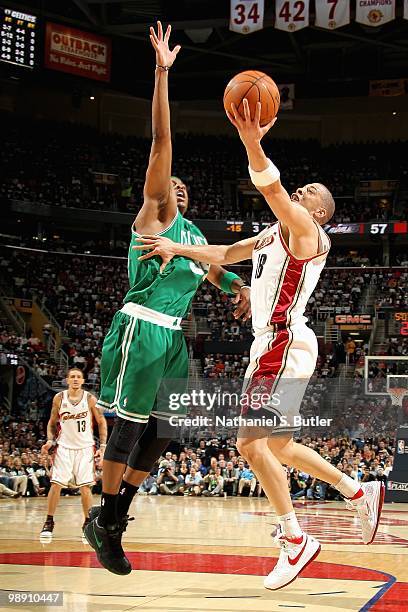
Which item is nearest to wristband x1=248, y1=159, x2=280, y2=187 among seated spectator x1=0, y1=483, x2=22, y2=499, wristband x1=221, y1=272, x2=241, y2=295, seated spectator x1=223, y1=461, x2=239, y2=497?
wristband x1=221, y1=272, x2=241, y2=295

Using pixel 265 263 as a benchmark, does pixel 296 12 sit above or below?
above

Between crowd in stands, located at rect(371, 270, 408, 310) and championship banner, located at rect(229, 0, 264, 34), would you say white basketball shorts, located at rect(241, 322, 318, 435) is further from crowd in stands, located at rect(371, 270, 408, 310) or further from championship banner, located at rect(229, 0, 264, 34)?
crowd in stands, located at rect(371, 270, 408, 310)

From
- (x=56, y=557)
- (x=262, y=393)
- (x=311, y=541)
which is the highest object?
(x=262, y=393)

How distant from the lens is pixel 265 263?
5.40 metres

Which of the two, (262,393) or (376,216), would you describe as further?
(376,216)

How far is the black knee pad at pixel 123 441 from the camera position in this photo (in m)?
5.11

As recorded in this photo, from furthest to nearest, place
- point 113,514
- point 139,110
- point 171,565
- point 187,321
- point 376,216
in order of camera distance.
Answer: point 139,110, point 376,216, point 187,321, point 171,565, point 113,514

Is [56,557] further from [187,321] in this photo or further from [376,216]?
[376,216]

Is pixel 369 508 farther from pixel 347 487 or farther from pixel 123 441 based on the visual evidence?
pixel 123 441

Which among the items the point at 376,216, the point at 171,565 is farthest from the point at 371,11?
the point at 171,565

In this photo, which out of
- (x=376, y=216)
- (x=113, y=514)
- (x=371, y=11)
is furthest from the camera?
(x=376, y=216)

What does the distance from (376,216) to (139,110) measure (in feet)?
38.7

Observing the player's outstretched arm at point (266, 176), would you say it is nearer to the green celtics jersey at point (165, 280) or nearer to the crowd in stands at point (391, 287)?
the green celtics jersey at point (165, 280)

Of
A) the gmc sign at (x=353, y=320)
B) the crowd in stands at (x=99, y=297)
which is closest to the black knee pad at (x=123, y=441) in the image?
the crowd in stands at (x=99, y=297)
